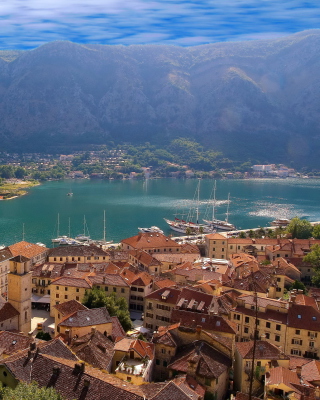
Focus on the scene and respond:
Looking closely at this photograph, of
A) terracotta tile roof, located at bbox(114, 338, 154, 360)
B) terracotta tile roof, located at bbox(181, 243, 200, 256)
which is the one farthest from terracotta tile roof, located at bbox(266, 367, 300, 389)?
terracotta tile roof, located at bbox(181, 243, 200, 256)

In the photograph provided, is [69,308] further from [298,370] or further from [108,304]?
[298,370]

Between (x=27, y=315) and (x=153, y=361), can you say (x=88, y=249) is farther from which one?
(x=153, y=361)

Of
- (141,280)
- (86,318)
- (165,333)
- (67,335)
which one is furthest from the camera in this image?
(141,280)

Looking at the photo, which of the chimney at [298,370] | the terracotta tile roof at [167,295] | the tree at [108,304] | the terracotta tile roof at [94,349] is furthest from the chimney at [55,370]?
the terracotta tile roof at [167,295]

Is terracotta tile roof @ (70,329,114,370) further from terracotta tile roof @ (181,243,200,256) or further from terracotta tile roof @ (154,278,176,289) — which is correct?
terracotta tile roof @ (181,243,200,256)

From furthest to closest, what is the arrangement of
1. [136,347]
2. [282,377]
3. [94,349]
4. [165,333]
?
1. [165,333]
2. [136,347]
3. [94,349]
4. [282,377]

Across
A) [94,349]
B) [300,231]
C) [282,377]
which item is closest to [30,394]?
[94,349]

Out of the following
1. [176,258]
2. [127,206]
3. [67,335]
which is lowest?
[127,206]

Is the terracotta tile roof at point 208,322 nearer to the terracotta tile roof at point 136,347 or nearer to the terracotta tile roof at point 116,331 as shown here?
the terracotta tile roof at point 136,347

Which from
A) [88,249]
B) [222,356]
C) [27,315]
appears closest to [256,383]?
[222,356]
